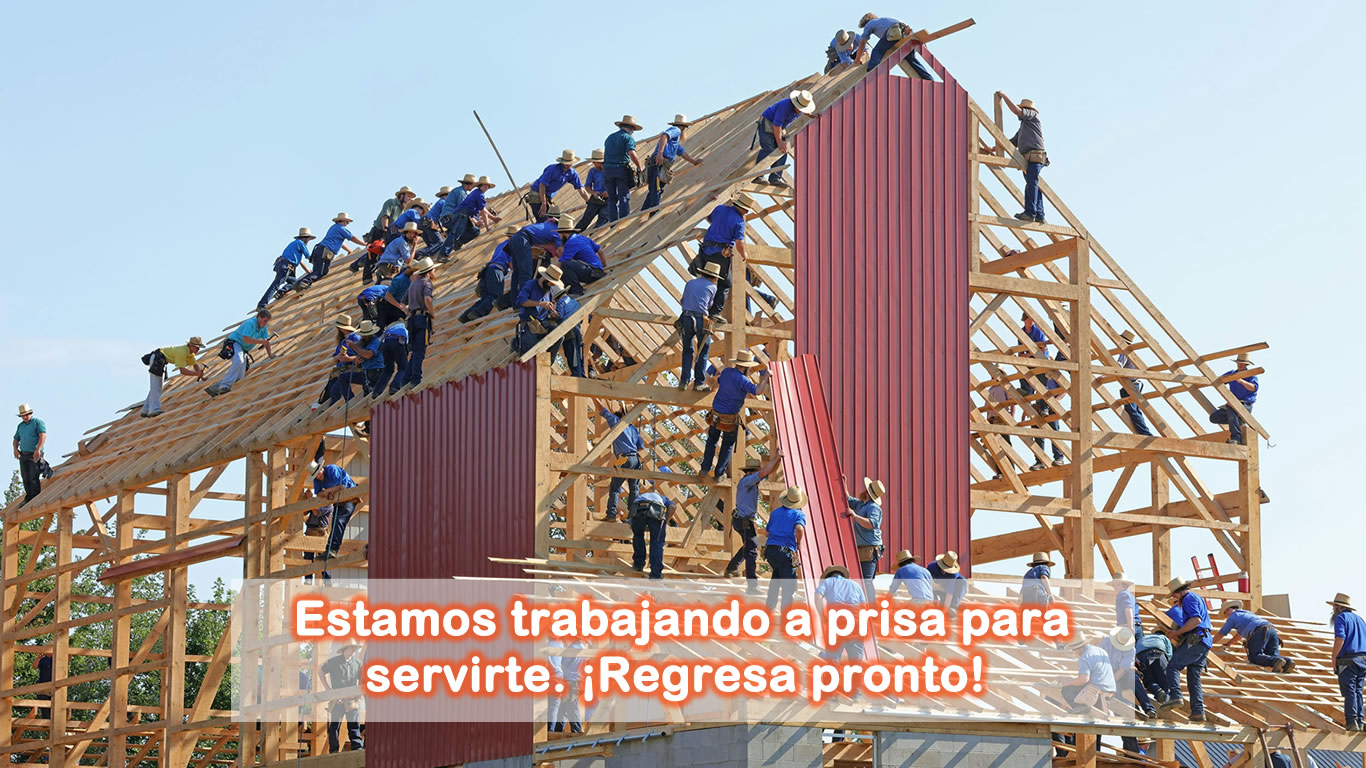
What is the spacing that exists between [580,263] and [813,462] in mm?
3857

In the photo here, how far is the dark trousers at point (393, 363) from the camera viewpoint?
2494 cm

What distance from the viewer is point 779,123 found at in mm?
23875

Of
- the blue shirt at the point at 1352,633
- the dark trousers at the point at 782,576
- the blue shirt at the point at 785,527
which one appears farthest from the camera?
the blue shirt at the point at 1352,633

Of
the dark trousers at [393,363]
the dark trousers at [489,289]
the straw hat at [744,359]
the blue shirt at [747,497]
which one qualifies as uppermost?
the dark trousers at [489,289]

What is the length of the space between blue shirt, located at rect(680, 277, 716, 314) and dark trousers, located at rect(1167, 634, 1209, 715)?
20.2 feet

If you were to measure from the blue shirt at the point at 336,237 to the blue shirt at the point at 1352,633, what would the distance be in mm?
18988

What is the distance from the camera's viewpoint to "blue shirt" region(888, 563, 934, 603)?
20266 millimetres

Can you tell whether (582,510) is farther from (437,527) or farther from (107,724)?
(107,724)

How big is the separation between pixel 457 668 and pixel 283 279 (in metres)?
13.4

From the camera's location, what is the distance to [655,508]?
21.7 metres

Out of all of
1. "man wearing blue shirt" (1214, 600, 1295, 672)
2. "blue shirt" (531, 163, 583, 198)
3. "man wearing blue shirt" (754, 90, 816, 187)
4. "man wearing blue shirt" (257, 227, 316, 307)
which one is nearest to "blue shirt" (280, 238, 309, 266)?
"man wearing blue shirt" (257, 227, 316, 307)

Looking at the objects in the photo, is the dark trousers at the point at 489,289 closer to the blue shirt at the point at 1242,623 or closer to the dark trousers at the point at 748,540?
the dark trousers at the point at 748,540

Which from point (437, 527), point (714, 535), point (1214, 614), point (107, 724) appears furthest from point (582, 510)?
point (107, 724)

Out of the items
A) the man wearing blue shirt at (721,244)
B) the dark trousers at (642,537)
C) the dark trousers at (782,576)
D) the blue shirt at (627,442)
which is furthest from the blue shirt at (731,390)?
the blue shirt at (627,442)
